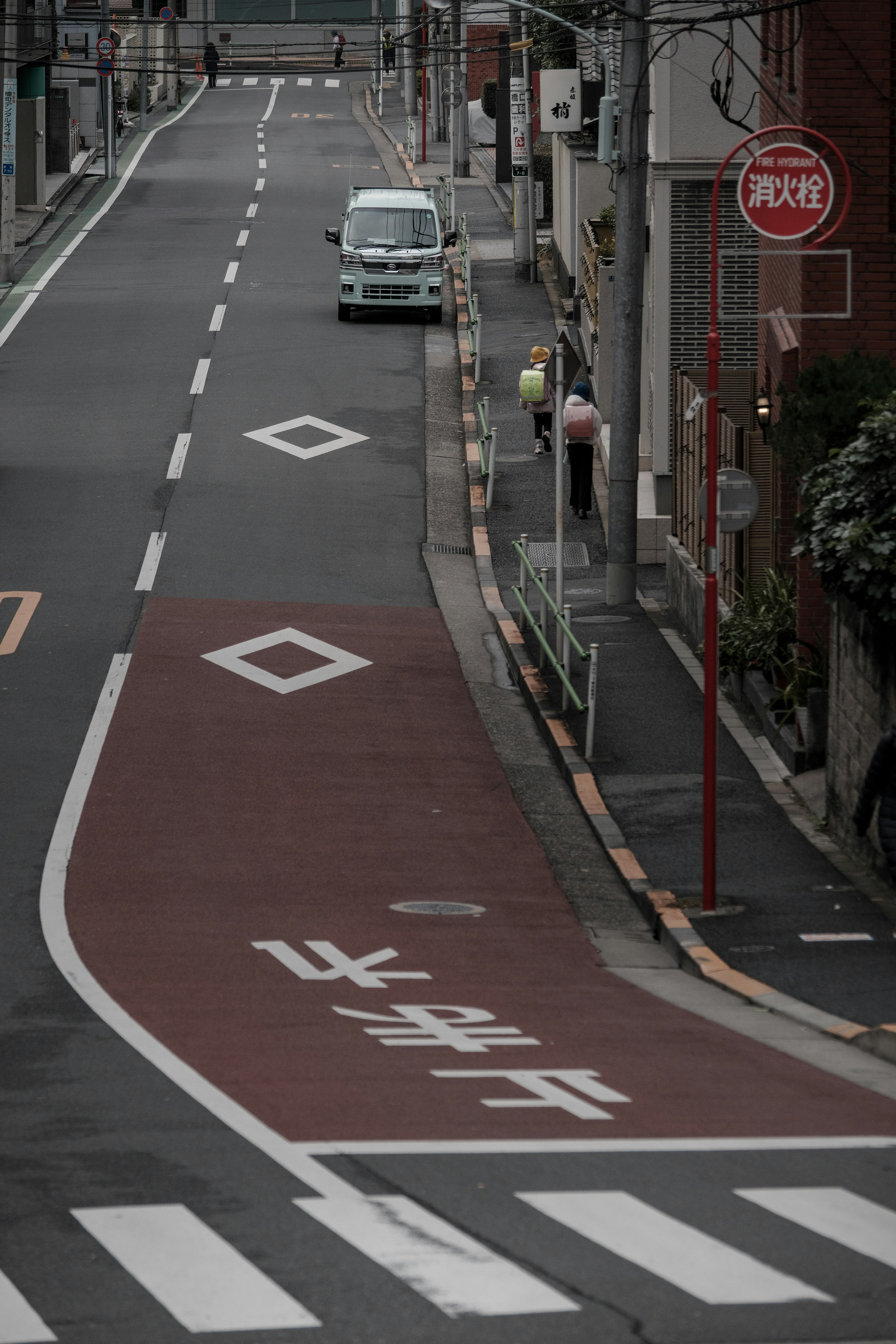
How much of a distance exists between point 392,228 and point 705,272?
1536 centimetres

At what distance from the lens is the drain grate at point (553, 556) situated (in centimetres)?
2466

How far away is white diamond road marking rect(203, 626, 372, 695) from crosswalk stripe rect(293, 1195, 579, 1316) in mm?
12828

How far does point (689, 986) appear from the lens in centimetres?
1317

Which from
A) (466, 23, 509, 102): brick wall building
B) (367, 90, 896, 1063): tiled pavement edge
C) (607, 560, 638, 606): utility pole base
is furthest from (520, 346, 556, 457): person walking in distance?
(466, 23, 509, 102): brick wall building

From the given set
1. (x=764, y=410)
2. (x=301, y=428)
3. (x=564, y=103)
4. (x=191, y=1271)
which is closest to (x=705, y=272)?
(x=764, y=410)

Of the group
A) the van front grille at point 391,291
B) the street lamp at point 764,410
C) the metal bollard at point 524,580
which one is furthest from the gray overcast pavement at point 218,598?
the street lamp at point 764,410

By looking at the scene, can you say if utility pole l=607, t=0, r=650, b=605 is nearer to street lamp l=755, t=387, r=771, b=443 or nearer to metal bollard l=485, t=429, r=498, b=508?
street lamp l=755, t=387, r=771, b=443

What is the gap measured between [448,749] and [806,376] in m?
5.36

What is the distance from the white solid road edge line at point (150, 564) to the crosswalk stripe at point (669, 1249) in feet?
55.1

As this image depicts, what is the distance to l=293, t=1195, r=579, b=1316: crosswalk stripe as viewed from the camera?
23.1 feet

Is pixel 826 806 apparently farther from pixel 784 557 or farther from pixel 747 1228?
pixel 747 1228

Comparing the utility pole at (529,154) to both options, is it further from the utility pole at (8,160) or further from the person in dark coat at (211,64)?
the person in dark coat at (211,64)

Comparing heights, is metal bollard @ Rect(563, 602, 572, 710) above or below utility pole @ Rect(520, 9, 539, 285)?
below

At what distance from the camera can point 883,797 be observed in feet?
43.4
